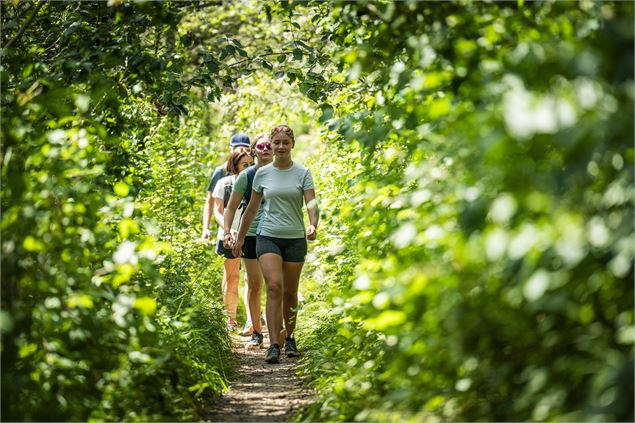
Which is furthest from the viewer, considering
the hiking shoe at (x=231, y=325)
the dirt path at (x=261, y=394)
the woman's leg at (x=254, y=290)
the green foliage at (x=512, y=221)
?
the hiking shoe at (x=231, y=325)

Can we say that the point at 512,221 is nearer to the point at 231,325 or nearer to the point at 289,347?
the point at 289,347

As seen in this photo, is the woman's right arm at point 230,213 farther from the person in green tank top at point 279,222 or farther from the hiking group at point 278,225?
the person in green tank top at point 279,222

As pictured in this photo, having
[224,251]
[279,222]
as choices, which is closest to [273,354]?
[279,222]

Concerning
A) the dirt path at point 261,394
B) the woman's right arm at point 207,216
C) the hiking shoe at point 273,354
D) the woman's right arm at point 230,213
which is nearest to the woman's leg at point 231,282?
the woman's right arm at point 207,216

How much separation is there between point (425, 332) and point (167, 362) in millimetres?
1897

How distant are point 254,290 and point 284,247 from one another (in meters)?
1.17

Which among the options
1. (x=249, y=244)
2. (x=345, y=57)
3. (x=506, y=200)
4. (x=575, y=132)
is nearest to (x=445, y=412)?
(x=506, y=200)

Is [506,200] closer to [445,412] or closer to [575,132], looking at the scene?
[575,132]

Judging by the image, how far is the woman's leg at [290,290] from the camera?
7504 mm

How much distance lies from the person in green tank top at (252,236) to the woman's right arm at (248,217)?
33 cm

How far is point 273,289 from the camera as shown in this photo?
727cm

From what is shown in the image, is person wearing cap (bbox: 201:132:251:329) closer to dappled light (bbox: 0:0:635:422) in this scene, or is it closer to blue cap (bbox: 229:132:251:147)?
blue cap (bbox: 229:132:251:147)

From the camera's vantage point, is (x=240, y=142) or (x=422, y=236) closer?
(x=422, y=236)

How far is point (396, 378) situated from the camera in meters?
3.95
